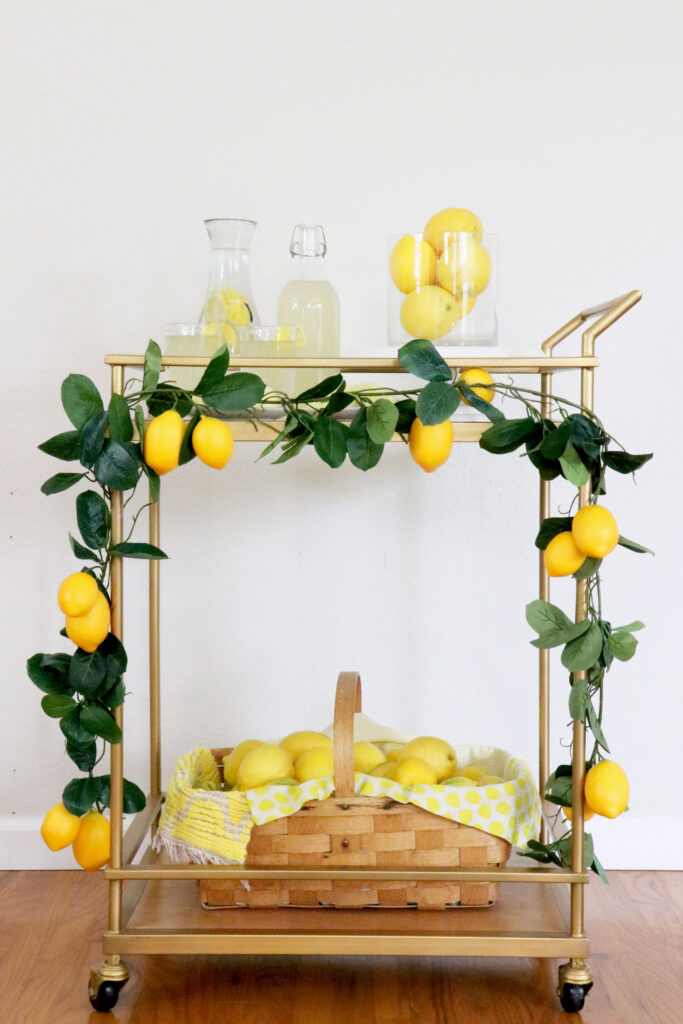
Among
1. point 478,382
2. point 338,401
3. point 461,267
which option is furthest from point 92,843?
point 461,267

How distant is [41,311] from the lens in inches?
64.0

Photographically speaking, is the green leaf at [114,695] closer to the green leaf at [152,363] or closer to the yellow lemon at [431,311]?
the green leaf at [152,363]

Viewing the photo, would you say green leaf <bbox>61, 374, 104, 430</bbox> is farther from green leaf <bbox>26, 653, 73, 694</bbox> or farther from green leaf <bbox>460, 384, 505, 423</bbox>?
green leaf <bbox>460, 384, 505, 423</bbox>

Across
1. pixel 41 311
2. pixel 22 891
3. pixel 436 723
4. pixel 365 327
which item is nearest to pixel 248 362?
pixel 365 327

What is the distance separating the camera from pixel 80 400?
1140 mm

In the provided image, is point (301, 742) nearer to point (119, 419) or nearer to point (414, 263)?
point (119, 419)

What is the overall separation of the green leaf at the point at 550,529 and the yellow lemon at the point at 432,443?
14 cm

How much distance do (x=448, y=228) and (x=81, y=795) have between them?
788 mm

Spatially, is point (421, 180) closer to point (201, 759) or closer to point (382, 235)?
point (382, 235)

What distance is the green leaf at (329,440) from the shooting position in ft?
3.80

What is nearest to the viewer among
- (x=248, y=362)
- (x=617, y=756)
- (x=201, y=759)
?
(x=248, y=362)

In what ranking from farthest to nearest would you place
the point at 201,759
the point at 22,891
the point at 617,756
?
the point at 617,756 → the point at 22,891 → the point at 201,759

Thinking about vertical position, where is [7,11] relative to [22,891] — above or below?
above

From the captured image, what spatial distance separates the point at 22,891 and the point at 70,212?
3.31ft
